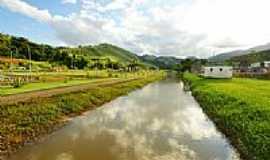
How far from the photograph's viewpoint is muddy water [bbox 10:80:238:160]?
1655cm

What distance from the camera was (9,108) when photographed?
75.1ft

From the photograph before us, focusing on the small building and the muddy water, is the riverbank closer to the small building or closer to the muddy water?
the muddy water

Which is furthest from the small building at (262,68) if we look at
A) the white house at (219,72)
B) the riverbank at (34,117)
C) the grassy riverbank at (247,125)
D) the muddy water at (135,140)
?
the riverbank at (34,117)

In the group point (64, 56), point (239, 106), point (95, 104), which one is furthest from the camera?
point (64, 56)

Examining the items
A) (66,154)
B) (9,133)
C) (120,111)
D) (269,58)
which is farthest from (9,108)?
(269,58)

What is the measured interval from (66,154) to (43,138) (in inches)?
178

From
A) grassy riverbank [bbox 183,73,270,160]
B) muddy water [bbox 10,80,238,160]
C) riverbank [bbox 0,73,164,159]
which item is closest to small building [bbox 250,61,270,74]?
grassy riverbank [bbox 183,73,270,160]

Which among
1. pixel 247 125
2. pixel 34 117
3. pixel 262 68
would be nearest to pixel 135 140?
pixel 247 125

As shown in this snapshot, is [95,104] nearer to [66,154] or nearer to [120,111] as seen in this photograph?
[120,111]

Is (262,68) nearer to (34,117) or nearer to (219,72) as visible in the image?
(219,72)

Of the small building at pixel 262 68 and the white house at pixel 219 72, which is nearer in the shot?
the white house at pixel 219 72

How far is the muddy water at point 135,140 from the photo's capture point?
16547 mm

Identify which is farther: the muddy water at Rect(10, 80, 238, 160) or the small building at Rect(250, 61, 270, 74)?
the small building at Rect(250, 61, 270, 74)

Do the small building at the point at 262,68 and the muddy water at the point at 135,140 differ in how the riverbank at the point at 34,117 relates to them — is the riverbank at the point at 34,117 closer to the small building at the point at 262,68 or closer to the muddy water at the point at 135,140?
the muddy water at the point at 135,140
